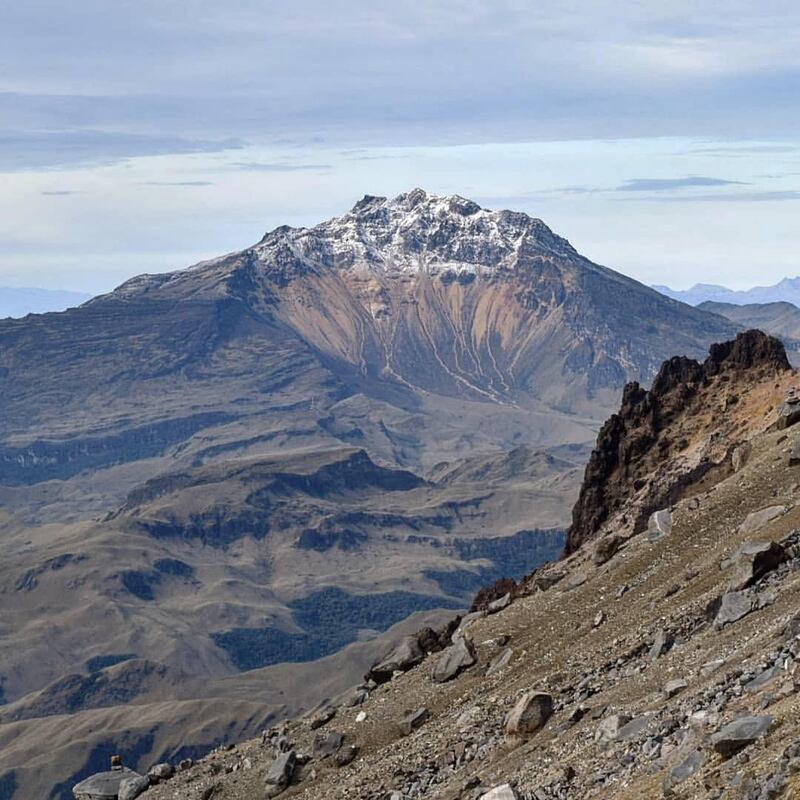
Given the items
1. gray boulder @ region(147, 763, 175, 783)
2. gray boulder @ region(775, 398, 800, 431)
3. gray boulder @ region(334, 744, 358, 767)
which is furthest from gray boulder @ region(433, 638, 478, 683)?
gray boulder @ region(775, 398, 800, 431)

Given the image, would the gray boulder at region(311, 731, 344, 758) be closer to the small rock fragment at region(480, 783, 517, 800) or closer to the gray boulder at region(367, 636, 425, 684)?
the gray boulder at region(367, 636, 425, 684)

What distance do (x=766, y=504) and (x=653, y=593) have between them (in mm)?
6568

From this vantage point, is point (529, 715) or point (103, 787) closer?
point (529, 715)

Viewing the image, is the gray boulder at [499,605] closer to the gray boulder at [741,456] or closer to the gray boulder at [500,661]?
the gray boulder at [500,661]

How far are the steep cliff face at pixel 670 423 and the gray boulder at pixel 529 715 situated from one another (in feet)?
126

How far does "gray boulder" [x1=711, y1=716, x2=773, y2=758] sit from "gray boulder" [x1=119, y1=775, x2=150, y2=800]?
39.7 m

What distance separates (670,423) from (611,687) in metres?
56.1

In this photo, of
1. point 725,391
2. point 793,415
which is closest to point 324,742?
point 793,415

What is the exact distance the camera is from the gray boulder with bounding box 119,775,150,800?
7338 cm

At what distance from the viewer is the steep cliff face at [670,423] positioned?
97.8 metres

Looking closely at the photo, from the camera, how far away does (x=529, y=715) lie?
52.9 meters

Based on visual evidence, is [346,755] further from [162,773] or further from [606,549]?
[606,549]

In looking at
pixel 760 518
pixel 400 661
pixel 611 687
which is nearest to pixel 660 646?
pixel 611 687

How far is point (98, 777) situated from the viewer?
78.4 m
